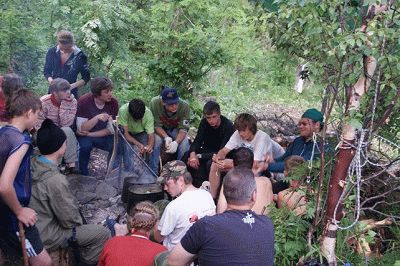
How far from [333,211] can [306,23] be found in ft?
4.56

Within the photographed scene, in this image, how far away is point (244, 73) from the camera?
13.6 metres

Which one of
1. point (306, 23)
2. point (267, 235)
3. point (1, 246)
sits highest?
point (306, 23)

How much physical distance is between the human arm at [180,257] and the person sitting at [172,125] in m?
3.95

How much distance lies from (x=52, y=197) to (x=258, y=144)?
8.75ft

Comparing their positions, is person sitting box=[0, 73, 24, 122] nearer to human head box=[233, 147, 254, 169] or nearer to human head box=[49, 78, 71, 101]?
human head box=[49, 78, 71, 101]

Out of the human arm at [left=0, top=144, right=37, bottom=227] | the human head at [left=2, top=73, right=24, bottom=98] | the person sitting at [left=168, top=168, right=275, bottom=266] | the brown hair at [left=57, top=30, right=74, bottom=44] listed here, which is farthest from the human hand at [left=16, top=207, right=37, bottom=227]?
the brown hair at [left=57, top=30, right=74, bottom=44]

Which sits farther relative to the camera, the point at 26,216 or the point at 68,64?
the point at 68,64

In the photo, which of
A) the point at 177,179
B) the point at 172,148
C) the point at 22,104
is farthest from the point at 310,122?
the point at 22,104

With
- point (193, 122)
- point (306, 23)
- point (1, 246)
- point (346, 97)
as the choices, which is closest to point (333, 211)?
point (346, 97)

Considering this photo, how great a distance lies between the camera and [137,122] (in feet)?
Result: 21.6

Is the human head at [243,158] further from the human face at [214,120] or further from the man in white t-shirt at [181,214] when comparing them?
the human face at [214,120]

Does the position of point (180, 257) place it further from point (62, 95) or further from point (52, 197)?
point (62, 95)

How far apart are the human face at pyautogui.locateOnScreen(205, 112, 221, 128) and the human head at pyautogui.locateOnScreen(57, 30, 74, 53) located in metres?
2.30

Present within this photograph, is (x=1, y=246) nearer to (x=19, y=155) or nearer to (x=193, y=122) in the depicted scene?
(x=19, y=155)
